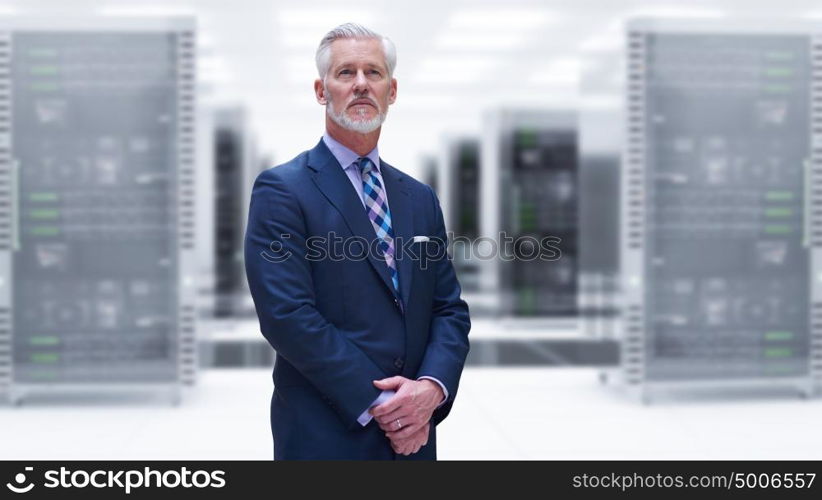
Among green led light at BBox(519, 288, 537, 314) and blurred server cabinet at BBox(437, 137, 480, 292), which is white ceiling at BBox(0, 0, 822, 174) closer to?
blurred server cabinet at BBox(437, 137, 480, 292)

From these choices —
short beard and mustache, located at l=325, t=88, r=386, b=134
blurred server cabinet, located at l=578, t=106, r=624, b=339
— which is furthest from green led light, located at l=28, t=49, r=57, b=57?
short beard and mustache, located at l=325, t=88, r=386, b=134

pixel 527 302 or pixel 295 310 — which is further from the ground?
pixel 295 310

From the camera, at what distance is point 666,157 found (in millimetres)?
6484

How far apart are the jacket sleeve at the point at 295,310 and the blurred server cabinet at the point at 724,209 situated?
15.3 ft

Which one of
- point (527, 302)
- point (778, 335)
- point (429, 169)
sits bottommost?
point (527, 302)

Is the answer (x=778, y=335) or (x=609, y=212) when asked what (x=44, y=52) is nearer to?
(x=609, y=212)

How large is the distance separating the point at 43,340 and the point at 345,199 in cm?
492

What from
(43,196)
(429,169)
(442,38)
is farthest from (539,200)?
(429,169)

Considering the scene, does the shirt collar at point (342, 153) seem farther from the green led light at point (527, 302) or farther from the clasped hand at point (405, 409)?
the green led light at point (527, 302)

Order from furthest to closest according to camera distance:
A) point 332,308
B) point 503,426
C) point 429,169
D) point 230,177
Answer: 1. point 429,169
2. point 230,177
3. point 503,426
4. point 332,308

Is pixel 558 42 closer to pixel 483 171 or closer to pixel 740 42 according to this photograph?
pixel 483 171

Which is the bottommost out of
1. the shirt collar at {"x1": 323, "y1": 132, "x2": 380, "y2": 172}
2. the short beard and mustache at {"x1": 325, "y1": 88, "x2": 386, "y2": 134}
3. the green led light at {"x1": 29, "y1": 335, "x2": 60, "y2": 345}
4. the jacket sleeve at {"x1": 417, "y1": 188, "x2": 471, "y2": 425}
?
the green led light at {"x1": 29, "y1": 335, "x2": 60, "y2": 345}

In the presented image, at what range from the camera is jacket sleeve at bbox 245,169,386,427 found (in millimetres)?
2070

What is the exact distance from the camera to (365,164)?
2.28 m
